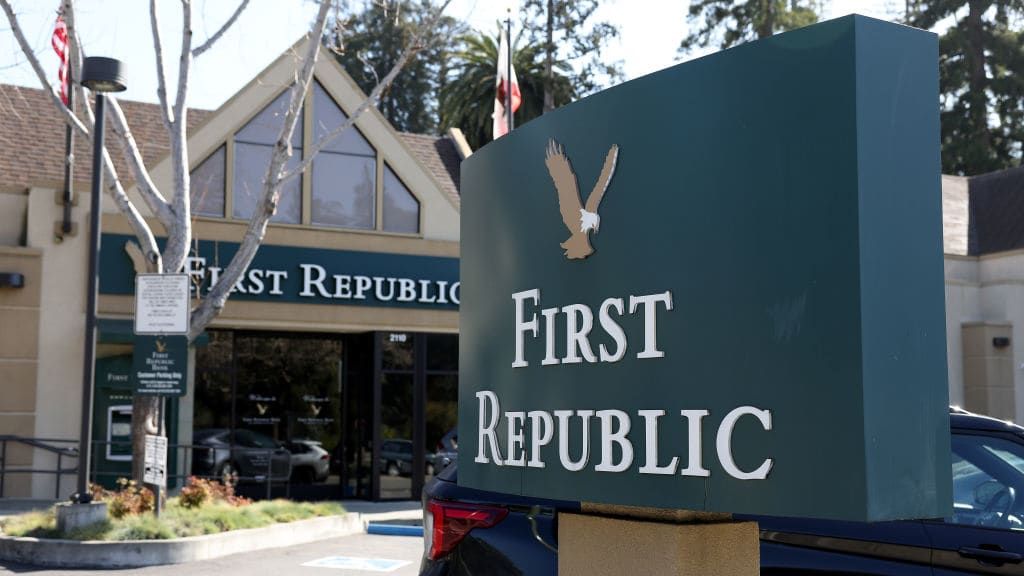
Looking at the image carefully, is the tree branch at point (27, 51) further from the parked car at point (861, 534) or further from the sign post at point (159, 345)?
the parked car at point (861, 534)

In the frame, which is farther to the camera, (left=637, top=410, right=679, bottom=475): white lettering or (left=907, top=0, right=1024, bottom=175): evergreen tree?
(left=907, top=0, right=1024, bottom=175): evergreen tree

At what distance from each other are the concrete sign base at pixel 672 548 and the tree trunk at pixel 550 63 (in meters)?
31.9

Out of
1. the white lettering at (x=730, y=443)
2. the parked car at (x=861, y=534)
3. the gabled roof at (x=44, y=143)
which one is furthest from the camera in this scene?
the gabled roof at (x=44, y=143)

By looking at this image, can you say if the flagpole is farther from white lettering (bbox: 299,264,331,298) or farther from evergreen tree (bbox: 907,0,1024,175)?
evergreen tree (bbox: 907,0,1024,175)

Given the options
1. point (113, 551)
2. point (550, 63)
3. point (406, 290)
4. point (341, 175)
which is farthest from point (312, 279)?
point (550, 63)

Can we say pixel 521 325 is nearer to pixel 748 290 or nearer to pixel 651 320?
pixel 651 320

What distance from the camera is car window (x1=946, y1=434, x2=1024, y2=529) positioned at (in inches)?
201

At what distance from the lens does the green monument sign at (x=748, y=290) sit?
2.76 meters

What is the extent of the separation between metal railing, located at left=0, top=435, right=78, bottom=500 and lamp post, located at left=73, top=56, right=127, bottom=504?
512 cm

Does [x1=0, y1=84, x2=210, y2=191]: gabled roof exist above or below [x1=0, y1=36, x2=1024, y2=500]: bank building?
above

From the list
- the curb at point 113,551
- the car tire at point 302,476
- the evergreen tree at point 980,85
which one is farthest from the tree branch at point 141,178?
the evergreen tree at point 980,85

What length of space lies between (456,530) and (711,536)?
2.32m

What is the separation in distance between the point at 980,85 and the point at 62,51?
34652 millimetres

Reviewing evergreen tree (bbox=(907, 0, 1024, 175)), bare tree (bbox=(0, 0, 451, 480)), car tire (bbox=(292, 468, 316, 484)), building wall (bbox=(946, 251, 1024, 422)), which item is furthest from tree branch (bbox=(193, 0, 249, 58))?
evergreen tree (bbox=(907, 0, 1024, 175))
